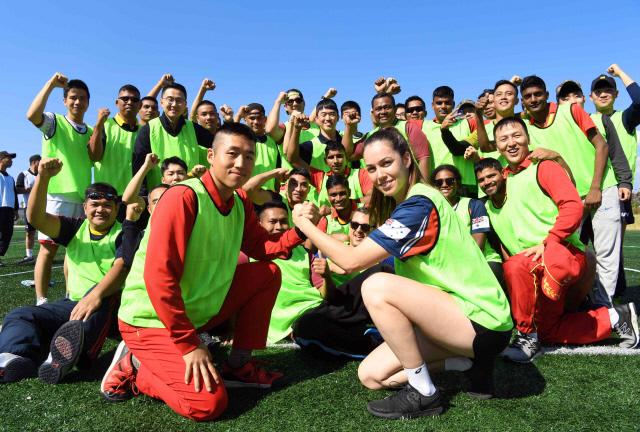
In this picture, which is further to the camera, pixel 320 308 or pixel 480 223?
pixel 480 223

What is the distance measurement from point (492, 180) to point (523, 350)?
1.58 metres

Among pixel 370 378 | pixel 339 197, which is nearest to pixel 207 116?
pixel 339 197

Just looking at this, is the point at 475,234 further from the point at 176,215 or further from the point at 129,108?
the point at 129,108

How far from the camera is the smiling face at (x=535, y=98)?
197 inches

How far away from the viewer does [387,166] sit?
2.83 metres

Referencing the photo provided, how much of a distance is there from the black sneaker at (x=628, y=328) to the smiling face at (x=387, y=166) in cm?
242

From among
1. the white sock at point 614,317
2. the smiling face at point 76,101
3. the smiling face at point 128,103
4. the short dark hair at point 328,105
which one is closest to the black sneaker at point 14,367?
→ the smiling face at point 76,101

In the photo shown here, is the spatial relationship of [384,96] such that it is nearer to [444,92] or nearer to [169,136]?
[444,92]

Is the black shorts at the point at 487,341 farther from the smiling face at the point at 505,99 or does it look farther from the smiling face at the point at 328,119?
the smiling face at the point at 328,119

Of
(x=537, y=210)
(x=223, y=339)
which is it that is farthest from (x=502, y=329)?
(x=223, y=339)

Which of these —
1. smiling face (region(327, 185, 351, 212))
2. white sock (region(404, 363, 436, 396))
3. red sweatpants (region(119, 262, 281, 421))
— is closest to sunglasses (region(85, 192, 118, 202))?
red sweatpants (region(119, 262, 281, 421))

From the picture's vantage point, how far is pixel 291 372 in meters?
3.56

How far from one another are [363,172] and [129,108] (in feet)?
10.2

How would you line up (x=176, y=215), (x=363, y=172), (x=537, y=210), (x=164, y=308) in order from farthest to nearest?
(x=363, y=172) < (x=537, y=210) < (x=176, y=215) < (x=164, y=308)
